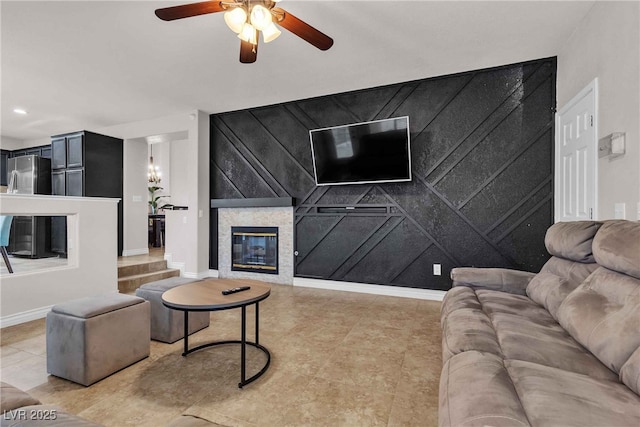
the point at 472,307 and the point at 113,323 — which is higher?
the point at 472,307

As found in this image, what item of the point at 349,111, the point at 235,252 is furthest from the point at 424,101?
the point at 235,252

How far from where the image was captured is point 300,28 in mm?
2100

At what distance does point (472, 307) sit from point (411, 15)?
2408 mm

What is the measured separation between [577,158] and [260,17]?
2968mm

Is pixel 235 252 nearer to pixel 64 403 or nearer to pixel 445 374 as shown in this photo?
pixel 64 403

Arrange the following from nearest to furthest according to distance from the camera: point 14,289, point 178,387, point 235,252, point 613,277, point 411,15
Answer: point 613,277 < point 178,387 < point 411,15 < point 14,289 < point 235,252

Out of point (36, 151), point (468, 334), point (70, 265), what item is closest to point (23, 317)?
point (70, 265)

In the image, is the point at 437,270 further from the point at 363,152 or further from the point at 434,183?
the point at 363,152

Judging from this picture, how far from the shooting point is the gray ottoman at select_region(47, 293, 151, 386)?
6.09 feet

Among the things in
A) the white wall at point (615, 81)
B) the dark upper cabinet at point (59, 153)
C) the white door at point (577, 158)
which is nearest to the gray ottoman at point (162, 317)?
the white wall at point (615, 81)

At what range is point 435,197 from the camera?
3801mm

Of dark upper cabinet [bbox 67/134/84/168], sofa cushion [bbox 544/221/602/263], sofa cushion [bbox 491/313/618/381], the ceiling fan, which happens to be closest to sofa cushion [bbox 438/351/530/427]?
sofa cushion [bbox 491/313/618/381]

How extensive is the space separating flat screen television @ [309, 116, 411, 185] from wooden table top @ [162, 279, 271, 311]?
226cm

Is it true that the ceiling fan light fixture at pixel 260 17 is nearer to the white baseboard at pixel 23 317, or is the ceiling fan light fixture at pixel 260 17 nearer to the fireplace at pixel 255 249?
the fireplace at pixel 255 249
